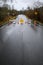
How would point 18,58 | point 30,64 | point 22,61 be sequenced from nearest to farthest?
point 30,64 → point 22,61 → point 18,58

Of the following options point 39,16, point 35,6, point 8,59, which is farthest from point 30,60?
point 35,6

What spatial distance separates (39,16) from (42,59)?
44.9 m

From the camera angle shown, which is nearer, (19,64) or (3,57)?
(19,64)

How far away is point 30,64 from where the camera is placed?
23.5ft

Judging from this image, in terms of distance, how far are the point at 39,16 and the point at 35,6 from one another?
9.98 meters

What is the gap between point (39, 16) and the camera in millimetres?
52438

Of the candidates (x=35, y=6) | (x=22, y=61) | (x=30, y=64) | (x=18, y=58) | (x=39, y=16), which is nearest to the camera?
(x=30, y=64)

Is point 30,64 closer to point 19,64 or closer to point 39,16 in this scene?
point 19,64

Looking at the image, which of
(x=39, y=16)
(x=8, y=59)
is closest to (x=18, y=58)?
(x=8, y=59)

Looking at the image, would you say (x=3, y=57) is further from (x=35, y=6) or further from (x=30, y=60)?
(x=35, y=6)

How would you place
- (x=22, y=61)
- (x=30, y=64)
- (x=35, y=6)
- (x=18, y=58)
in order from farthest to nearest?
(x=35, y=6)
(x=18, y=58)
(x=22, y=61)
(x=30, y=64)

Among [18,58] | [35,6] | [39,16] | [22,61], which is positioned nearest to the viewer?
[22,61]

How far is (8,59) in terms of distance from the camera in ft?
26.5

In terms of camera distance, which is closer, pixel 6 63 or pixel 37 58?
pixel 6 63
